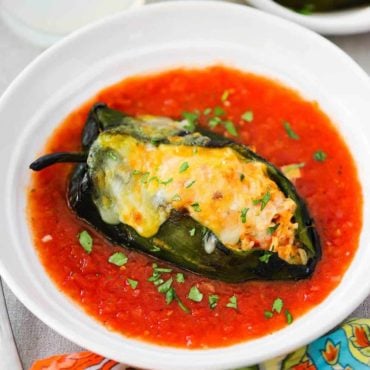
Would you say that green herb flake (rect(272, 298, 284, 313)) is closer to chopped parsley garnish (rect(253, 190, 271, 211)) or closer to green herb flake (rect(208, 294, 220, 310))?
green herb flake (rect(208, 294, 220, 310))

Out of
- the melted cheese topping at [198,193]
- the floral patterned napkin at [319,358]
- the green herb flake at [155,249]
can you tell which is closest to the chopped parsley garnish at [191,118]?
the melted cheese topping at [198,193]

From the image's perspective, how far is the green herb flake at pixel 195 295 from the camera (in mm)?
3291

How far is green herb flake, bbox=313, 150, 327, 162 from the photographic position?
367 cm

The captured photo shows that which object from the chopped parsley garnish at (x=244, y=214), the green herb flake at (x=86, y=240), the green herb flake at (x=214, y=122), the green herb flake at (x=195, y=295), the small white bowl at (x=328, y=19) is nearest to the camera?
the chopped parsley garnish at (x=244, y=214)

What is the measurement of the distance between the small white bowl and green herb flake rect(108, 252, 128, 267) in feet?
5.14

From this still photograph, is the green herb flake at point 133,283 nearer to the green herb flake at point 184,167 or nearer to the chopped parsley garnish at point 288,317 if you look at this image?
the green herb flake at point 184,167

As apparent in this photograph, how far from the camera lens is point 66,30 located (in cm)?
429

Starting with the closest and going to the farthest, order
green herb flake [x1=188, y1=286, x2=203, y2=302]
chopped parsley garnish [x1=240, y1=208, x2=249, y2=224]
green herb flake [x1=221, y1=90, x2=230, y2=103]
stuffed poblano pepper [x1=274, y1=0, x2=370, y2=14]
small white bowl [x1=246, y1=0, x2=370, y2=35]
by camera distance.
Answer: chopped parsley garnish [x1=240, y1=208, x2=249, y2=224] < green herb flake [x1=188, y1=286, x2=203, y2=302] < green herb flake [x1=221, y1=90, x2=230, y2=103] < small white bowl [x1=246, y1=0, x2=370, y2=35] < stuffed poblano pepper [x1=274, y1=0, x2=370, y2=14]

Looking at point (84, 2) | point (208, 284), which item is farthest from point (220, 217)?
point (84, 2)

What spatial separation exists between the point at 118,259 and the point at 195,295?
0.37 m

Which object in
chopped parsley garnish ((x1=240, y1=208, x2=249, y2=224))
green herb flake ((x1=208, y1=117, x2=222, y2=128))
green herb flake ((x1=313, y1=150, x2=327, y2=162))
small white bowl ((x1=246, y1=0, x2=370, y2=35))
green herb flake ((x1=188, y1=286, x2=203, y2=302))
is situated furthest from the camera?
small white bowl ((x1=246, y1=0, x2=370, y2=35))

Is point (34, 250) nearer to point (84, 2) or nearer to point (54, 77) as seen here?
point (54, 77)

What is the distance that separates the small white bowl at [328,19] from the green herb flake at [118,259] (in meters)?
1.57

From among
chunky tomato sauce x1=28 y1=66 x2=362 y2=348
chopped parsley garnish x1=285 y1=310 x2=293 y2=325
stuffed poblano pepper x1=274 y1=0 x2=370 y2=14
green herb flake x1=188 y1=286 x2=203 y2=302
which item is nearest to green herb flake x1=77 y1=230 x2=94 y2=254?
chunky tomato sauce x1=28 y1=66 x2=362 y2=348
